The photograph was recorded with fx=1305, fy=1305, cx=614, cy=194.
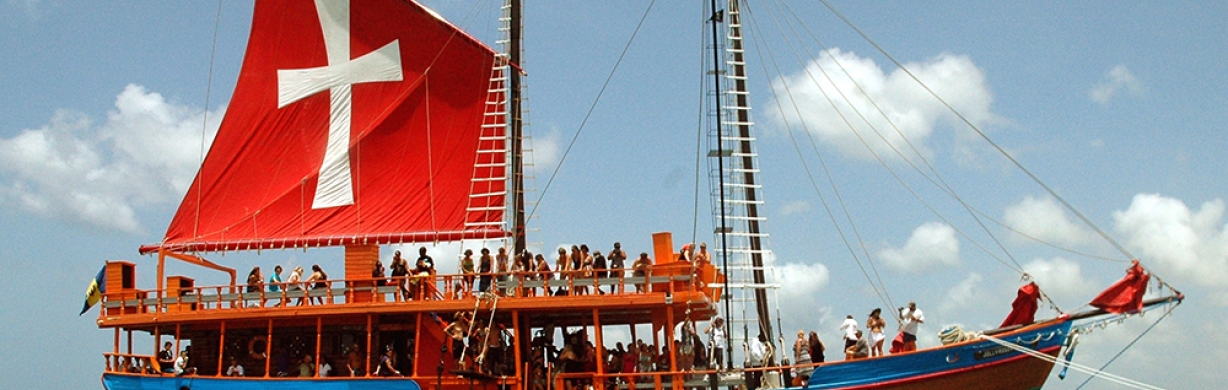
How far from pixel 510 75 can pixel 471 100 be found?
121 centimetres

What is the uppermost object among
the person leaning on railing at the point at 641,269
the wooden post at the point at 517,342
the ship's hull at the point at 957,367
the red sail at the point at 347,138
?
the red sail at the point at 347,138

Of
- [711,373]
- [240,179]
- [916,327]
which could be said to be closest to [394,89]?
[240,179]

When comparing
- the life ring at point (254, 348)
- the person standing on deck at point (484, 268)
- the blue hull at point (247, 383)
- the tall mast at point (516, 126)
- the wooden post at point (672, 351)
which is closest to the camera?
the wooden post at point (672, 351)

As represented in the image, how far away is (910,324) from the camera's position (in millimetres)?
25312

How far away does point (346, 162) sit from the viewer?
33.5 meters

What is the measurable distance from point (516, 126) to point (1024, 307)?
45.1 ft

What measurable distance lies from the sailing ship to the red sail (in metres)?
0.05

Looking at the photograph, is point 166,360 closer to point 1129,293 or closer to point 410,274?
point 410,274

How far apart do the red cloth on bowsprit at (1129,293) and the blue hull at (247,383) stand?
45.0ft

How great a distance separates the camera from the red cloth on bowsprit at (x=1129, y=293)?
24656 millimetres

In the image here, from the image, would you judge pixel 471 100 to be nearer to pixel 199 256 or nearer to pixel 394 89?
pixel 394 89

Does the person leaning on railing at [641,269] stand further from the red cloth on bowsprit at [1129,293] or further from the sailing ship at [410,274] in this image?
the red cloth on bowsprit at [1129,293]

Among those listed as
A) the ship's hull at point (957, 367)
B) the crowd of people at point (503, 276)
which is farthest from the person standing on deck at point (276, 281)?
the ship's hull at point (957, 367)

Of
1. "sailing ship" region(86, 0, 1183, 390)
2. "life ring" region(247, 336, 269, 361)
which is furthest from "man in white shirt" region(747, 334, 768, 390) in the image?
"life ring" region(247, 336, 269, 361)
